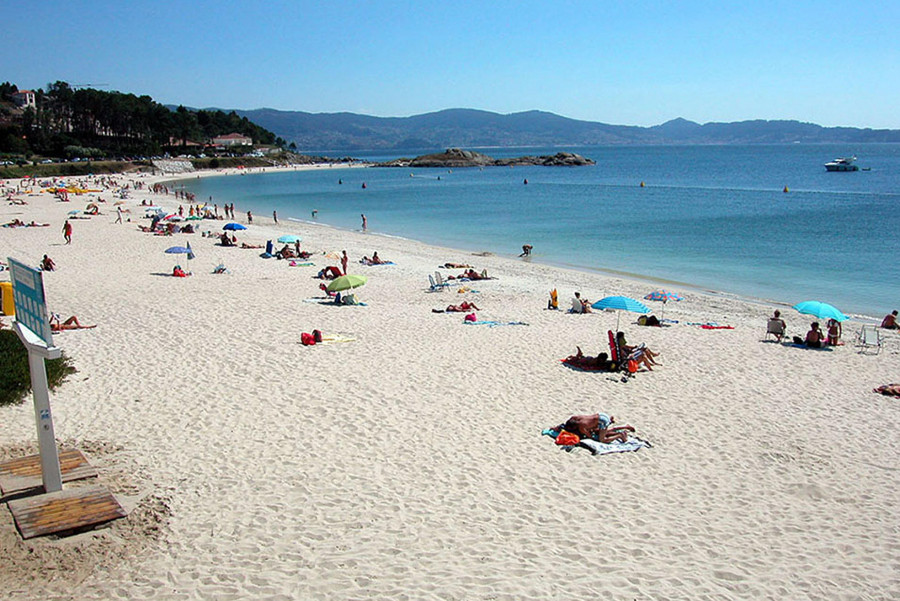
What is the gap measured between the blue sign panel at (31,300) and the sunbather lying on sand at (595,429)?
250 inches

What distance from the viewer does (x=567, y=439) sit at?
29.6ft

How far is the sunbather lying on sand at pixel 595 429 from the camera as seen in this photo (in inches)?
358

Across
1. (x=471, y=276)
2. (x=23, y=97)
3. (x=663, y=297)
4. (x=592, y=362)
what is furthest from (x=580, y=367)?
(x=23, y=97)

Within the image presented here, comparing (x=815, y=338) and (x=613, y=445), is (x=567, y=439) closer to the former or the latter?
(x=613, y=445)

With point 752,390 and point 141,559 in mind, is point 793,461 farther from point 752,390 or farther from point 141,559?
point 141,559

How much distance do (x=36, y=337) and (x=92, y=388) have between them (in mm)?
4630

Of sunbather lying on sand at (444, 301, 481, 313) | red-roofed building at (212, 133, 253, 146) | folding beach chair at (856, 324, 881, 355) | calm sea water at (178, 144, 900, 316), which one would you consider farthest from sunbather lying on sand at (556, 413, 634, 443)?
red-roofed building at (212, 133, 253, 146)

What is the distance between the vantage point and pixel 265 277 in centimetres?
2153

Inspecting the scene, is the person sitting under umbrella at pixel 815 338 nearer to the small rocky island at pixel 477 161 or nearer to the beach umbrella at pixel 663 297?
the beach umbrella at pixel 663 297

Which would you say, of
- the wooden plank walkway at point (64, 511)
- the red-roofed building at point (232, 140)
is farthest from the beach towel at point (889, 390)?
the red-roofed building at point (232, 140)

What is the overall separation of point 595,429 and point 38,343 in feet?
21.8

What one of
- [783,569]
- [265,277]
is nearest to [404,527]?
[783,569]

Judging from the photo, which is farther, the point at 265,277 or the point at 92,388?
the point at 265,277

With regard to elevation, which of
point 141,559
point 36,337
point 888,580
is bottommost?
point 888,580
